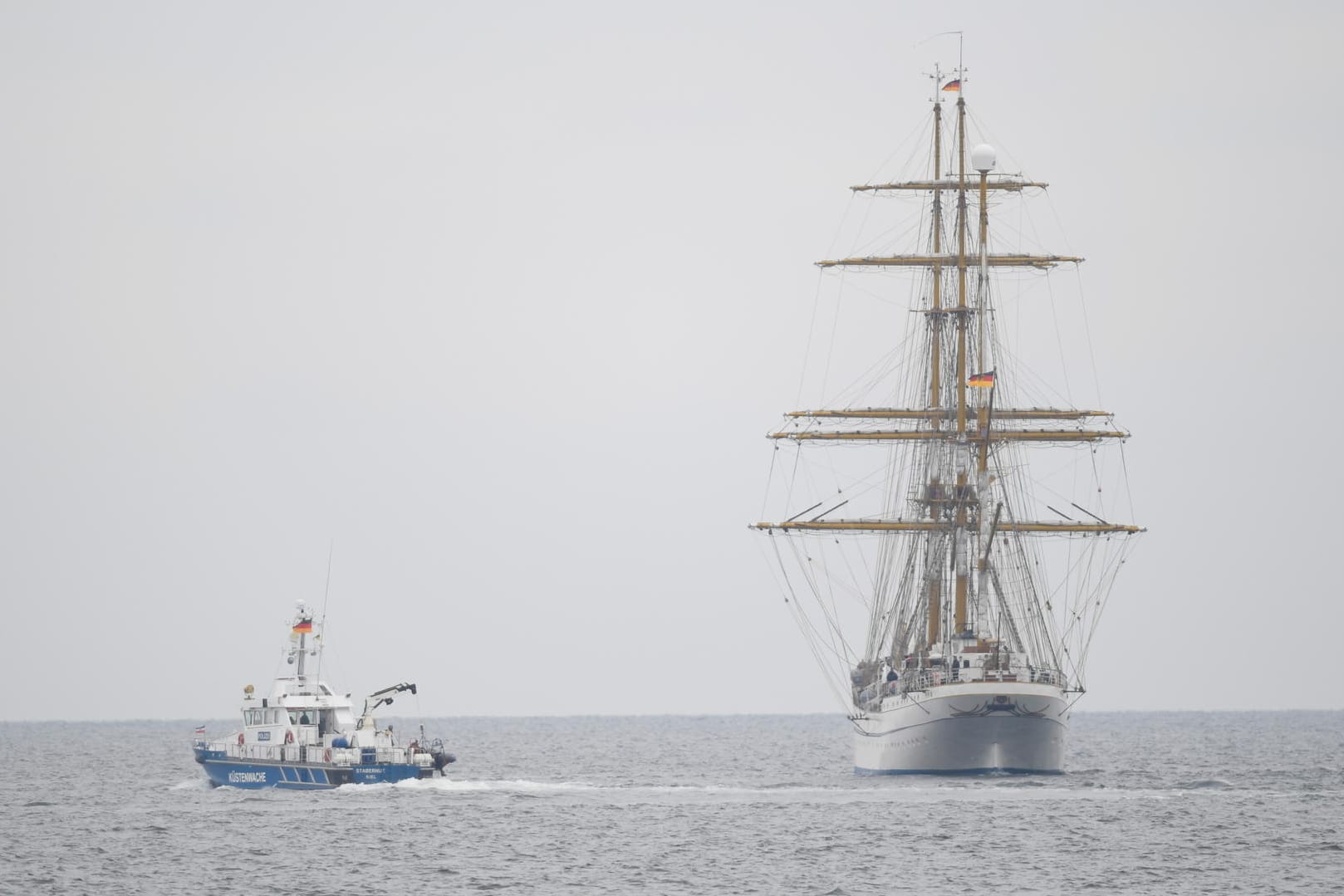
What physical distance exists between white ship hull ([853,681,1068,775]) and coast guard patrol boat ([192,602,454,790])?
24851 millimetres

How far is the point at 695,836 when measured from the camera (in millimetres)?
79312

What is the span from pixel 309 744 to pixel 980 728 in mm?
33207

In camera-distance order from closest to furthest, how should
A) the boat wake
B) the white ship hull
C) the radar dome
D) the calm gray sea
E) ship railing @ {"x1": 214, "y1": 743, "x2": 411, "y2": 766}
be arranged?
1. the calm gray sea
2. ship railing @ {"x1": 214, "y1": 743, "x2": 411, "y2": 766}
3. the boat wake
4. the white ship hull
5. the radar dome

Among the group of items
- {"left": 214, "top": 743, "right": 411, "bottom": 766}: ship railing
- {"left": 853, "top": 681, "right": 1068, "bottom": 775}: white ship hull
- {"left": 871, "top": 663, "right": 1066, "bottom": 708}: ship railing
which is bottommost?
{"left": 214, "top": 743, "right": 411, "bottom": 766}: ship railing

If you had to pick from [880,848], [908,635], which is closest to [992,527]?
[908,635]

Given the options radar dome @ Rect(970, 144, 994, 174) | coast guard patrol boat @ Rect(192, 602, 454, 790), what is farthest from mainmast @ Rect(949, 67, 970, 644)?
coast guard patrol boat @ Rect(192, 602, 454, 790)

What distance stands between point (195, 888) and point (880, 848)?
994 inches

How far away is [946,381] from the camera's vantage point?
12056cm

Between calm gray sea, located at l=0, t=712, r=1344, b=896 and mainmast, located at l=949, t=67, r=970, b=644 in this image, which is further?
mainmast, located at l=949, t=67, r=970, b=644

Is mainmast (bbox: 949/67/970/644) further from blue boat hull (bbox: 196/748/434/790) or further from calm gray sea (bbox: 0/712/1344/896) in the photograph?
blue boat hull (bbox: 196/748/434/790)

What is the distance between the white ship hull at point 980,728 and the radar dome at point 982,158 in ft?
105

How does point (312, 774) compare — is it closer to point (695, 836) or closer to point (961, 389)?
point (695, 836)

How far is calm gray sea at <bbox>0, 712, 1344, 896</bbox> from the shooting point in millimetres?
65438

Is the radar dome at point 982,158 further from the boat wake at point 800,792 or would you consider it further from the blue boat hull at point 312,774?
the blue boat hull at point 312,774
